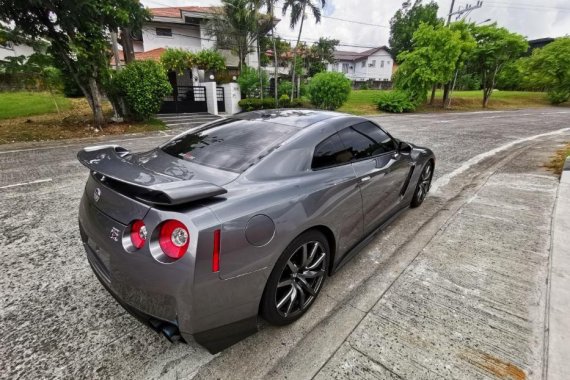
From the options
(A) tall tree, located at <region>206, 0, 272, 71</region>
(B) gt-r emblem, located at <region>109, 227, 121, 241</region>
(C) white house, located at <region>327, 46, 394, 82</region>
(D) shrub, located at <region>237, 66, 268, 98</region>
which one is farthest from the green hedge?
(C) white house, located at <region>327, 46, 394, 82</region>

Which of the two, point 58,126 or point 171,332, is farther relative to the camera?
point 58,126

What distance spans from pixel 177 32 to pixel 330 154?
27.1 m

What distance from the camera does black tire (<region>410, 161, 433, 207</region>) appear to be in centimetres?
393

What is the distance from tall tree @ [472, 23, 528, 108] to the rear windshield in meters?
29.3

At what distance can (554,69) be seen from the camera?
29047 millimetres

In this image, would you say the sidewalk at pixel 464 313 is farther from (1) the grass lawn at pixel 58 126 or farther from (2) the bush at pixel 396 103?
(2) the bush at pixel 396 103

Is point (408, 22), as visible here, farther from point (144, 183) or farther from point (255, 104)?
point (144, 183)

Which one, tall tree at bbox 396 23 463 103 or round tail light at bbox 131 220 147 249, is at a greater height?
tall tree at bbox 396 23 463 103

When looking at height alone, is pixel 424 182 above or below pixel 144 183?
below

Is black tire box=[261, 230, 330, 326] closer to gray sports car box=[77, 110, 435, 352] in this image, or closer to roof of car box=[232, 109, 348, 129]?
gray sports car box=[77, 110, 435, 352]

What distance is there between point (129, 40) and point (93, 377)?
20.0m

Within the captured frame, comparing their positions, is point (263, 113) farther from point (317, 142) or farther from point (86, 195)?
point (86, 195)

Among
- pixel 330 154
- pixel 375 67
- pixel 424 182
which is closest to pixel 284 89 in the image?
pixel 424 182

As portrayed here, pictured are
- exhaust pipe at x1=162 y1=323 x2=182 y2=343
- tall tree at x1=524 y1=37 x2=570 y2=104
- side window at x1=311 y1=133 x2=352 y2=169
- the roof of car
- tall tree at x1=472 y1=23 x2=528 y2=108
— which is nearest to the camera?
exhaust pipe at x1=162 y1=323 x2=182 y2=343
